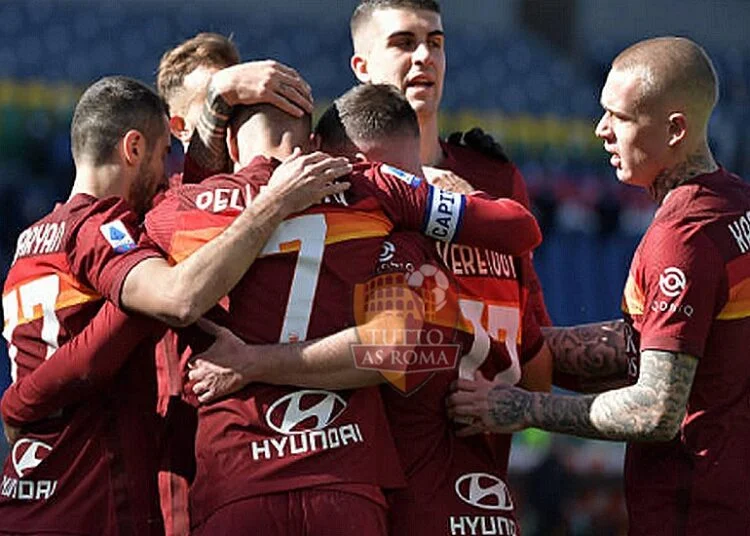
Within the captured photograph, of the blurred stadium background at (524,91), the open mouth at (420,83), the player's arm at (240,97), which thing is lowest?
the player's arm at (240,97)

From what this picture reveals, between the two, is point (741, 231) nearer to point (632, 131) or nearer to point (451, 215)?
point (632, 131)

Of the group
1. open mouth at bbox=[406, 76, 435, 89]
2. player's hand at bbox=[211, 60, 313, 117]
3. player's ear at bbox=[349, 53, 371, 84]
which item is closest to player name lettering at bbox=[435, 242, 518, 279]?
player's hand at bbox=[211, 60, 313, 117]

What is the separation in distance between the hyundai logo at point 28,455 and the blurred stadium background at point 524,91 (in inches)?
282

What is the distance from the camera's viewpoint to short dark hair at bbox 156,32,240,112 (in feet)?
18.5

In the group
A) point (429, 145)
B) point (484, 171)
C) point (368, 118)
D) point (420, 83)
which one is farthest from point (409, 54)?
point (368, 118)

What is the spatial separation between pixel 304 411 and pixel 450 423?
518 mm

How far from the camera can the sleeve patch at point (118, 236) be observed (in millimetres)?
4191

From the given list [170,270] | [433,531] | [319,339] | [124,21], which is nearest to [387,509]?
[433,531]

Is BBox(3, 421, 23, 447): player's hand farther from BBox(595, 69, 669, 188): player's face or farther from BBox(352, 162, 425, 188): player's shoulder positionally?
BBox(595, 69, 669, 188): player's face

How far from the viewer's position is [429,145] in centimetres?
543

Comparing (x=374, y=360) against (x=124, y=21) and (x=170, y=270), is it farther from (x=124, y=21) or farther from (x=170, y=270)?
(x=124, y=21)

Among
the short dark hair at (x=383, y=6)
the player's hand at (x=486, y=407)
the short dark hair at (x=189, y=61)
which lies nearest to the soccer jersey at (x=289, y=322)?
the player's hand at (x=486, y=407)

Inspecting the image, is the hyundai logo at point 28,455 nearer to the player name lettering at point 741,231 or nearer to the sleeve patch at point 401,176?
the sleeve patch at point 401,176

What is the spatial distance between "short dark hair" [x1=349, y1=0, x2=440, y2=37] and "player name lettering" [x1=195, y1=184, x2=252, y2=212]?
1.80 metres
